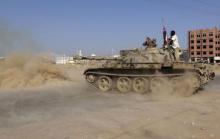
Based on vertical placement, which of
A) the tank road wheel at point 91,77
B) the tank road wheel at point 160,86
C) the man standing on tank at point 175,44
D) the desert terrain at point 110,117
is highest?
the man standing on tank at point 175,44

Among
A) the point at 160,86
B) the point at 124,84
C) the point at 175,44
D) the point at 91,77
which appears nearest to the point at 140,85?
the point at 124,84

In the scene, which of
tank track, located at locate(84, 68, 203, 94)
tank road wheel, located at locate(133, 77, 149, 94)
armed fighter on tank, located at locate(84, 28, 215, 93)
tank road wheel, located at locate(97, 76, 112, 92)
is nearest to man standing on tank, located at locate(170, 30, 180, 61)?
armed fighter on tank, located at locate(84, 28, 215, 93)

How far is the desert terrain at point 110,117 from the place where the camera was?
9.77 meters

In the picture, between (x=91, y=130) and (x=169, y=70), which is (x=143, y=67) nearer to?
(x=169, y=70)

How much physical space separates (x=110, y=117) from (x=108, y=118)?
0.19 metres

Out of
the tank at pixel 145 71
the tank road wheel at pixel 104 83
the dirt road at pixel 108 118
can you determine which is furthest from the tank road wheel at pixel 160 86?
the tank road wheel at pixel 104 83

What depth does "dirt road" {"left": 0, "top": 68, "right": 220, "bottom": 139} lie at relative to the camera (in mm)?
9766

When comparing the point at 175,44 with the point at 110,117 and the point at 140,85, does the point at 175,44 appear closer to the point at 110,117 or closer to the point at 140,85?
the point at 140,85

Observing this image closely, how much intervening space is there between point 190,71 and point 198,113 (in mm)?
6376

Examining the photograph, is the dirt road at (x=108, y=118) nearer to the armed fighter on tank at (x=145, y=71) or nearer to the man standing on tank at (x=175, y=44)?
the armed fighter on tank at (x=145, y=71)

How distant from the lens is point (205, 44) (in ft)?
305

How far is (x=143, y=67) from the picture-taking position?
19984 mm

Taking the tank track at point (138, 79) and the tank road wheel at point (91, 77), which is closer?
the tank track at point (138, 79)

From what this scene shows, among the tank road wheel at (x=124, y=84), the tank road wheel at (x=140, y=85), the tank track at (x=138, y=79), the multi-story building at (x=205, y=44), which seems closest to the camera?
the tank track at (x=138, y=79)
